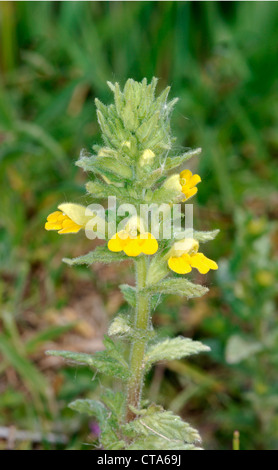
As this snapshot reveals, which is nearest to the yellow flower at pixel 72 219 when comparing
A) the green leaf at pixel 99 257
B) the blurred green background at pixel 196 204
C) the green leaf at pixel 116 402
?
the green leaf at pixel 99 257

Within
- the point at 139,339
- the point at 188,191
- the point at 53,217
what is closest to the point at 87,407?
the point at 139,339

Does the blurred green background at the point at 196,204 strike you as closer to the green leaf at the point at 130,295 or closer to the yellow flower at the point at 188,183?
the green leaf at the point at 130,295

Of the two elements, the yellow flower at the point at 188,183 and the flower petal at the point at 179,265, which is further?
the yellow flower at the point at 188,183

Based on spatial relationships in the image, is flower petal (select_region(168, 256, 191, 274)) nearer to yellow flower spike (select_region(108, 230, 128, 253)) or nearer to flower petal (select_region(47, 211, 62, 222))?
yellow flower spike (select_region(108, 230, 128, 253))

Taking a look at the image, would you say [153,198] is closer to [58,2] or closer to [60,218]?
[60,218]

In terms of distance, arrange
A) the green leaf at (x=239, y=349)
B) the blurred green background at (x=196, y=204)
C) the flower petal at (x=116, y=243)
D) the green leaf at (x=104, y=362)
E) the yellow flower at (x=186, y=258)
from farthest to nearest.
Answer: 1. the blurred green background at (x=196, y=204)
2. the green leaf at (x=239, y=349)
3. the green leaf at (x=104, y=362)
4. the yellow flower at (x=186, y=258)
5. the flower petal at (x=116, y=243)

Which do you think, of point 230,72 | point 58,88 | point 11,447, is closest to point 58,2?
point 58,88

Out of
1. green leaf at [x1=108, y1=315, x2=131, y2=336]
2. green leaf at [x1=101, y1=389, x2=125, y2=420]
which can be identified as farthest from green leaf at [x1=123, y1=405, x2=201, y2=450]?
green leaf at [x1=108, y1=315, x2=131, y2=336]

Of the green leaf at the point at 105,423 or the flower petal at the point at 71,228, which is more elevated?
the flower petal at the point at 71,228
